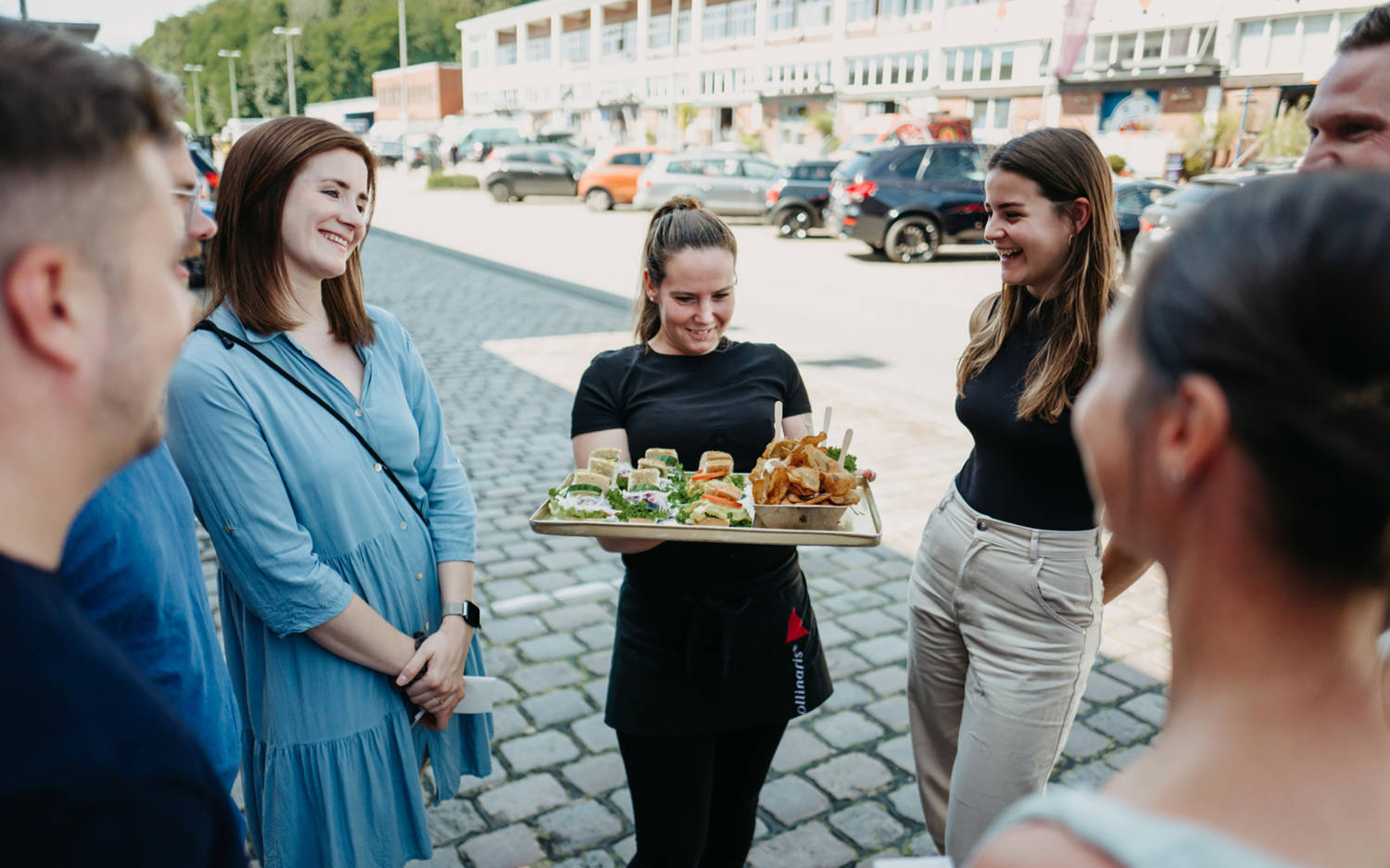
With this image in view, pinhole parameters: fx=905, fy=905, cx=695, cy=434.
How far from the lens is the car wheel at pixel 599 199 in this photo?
2638 cm

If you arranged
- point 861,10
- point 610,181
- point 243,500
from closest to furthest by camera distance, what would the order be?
point 243,500, point 610,181, point 861,10

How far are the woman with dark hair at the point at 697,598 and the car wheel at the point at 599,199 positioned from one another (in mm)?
24274

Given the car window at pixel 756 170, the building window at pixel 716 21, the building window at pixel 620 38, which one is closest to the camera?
the car window at pixel 756 170

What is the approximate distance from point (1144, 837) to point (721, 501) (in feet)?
5.74

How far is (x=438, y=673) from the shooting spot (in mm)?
2398

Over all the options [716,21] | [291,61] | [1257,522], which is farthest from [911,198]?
[291,61]

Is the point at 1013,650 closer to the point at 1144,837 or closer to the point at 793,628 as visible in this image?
the point at 793,628

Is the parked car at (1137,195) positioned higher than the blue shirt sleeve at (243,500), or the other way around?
the parked car at (1137,195)

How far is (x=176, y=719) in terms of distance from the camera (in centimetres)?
92

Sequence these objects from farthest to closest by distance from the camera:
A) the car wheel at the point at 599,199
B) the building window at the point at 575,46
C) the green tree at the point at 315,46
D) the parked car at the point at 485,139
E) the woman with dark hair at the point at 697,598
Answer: the green tree at the point at 315,46 < the building window at the point at 575,46 < the parked car at the point at 485,139 < the car wheel at the point at 599,199 < the woman with dark hair at the point at 697,598

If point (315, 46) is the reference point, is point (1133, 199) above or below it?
below

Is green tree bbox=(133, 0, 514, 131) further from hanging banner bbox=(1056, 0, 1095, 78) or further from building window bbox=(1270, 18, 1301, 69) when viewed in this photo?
hanging banner bbox=(1056, 0, 1095, 78)

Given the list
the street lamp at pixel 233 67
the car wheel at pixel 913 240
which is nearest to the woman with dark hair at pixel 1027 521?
the car wheel at pixel 913 240

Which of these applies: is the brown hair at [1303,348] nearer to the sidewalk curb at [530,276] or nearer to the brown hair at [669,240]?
the brown hair at [669,240]
